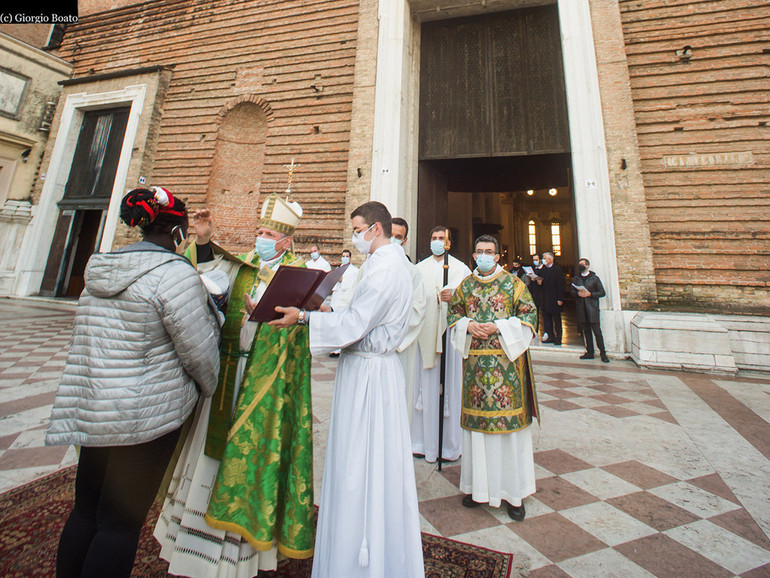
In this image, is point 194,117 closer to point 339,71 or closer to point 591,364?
point 339,71

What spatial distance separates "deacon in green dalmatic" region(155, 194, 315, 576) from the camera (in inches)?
58.4

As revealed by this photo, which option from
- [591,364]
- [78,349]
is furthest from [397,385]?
[591,364]

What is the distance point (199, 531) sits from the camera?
1.52m

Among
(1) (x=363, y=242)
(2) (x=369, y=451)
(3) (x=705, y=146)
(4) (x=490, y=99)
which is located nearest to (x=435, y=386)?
(2) (x=369, y=451)

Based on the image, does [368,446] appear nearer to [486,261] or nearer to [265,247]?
[265,247]

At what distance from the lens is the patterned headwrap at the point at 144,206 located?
1.27 meters

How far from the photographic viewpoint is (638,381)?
4832 millimetres

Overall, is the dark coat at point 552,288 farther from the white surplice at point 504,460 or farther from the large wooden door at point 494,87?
the white surplice at point 504,460

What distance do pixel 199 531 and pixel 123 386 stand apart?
2.76 ft

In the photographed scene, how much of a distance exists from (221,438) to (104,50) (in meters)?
16.4

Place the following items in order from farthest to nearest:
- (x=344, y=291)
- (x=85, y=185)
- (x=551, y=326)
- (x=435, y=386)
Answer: (x=85, y=185) < (x=551, y=326) < (x=344, y=291) < (x=435, y=386)

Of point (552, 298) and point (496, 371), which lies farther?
point (552, 298)

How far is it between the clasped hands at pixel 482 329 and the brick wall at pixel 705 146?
636cm

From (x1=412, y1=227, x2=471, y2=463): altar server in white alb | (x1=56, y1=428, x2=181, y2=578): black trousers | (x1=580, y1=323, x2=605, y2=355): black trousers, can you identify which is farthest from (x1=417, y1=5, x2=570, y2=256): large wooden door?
(x1=56, y1=428, x2=181, y2=578): black trousers
